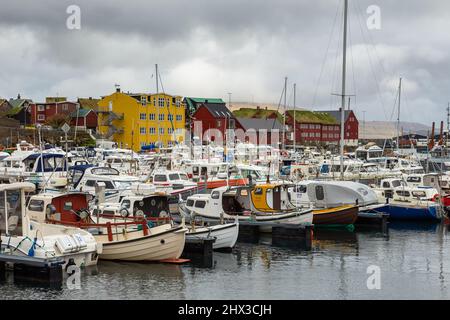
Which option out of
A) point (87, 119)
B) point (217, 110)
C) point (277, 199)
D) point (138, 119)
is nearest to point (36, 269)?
point (277, 199)

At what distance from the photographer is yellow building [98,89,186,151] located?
316ft

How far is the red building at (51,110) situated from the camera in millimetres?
111438

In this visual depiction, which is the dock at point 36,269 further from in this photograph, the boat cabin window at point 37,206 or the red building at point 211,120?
the red building at point 211,120

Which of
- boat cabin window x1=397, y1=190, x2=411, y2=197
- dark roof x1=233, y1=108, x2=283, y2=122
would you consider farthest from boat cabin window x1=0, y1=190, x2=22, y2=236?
dark roof x1=233, y1=108, x2=283, y2=122

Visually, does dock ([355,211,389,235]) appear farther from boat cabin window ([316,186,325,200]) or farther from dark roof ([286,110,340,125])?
dark roof ([286,110,340,125])

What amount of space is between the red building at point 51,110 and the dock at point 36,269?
88.0m

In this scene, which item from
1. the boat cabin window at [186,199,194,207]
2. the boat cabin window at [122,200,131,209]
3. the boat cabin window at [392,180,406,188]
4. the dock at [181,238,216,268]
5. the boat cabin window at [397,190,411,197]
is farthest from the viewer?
the boat cabin window at [392,180,406,188]

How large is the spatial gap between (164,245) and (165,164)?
33.7 m

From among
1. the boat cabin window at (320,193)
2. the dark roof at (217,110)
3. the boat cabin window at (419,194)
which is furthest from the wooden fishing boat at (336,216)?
the dark roof at (217,110)

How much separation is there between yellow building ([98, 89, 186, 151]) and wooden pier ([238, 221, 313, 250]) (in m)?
58.4

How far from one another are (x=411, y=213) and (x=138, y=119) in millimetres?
55968

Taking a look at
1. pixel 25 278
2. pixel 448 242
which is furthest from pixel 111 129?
pixel 25 278

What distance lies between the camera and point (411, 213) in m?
47.5

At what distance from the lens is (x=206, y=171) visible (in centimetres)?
5819
